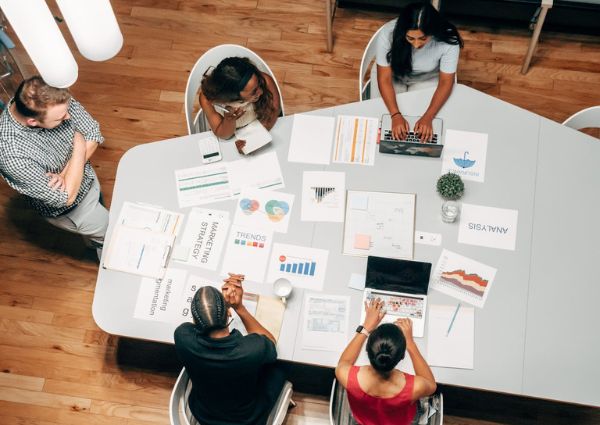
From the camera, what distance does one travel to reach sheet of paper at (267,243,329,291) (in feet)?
8.91

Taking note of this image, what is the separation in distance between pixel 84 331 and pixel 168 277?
1.04 metres

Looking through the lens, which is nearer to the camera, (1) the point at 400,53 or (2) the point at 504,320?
(2) the point at 504,320

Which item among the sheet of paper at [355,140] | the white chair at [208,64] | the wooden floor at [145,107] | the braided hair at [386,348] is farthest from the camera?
the wooden floor at [145,107]

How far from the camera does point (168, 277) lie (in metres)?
2.77

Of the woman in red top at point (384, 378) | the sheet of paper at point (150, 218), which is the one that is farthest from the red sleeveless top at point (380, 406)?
the sheet of paper at point (150, 218)

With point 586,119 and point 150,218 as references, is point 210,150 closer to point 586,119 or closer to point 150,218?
point 150,218

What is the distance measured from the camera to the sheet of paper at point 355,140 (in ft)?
9.66

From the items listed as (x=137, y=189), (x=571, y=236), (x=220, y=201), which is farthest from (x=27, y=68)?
(x=571, y=236)

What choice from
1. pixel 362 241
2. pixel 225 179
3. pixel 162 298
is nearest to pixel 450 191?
pixel 362 241

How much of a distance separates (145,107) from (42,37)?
7.97ft

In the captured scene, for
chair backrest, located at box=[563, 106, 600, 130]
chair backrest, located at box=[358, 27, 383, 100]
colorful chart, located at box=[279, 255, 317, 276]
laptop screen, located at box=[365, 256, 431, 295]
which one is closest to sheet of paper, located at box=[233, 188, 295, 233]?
colorful chart, located at box=[279, 255, 317, 276]

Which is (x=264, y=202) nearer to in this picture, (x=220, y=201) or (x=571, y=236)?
(x=220, y=201)

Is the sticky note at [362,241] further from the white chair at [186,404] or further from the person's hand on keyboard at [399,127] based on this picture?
the white chair at [186,404]

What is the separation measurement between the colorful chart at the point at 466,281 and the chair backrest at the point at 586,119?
3.33 ft
